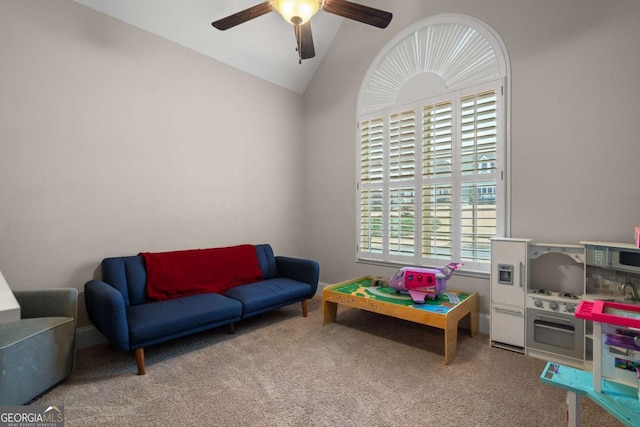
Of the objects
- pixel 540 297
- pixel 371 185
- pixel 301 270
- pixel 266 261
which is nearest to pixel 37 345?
pixel 266 261

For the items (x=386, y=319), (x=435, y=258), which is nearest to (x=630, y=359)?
(x=435, y=258)

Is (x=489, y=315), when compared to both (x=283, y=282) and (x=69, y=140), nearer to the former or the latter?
(x=283, y=282)

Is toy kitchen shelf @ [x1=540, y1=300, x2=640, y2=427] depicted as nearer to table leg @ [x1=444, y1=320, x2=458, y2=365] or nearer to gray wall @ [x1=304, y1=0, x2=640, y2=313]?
table leg @ [x1=444, y1=320, x2=458, y2=365]

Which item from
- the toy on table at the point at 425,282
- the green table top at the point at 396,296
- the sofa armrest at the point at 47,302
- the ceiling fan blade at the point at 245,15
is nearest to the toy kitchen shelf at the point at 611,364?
the green table top at the point at 396,296

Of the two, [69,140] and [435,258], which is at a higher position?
[69,140]

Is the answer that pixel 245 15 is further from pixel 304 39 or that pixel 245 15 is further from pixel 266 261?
pixel 266 261

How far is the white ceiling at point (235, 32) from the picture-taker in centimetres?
282

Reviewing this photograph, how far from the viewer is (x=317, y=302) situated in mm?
3855

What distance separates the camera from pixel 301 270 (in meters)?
3.43

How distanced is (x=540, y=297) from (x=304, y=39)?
2.74 m

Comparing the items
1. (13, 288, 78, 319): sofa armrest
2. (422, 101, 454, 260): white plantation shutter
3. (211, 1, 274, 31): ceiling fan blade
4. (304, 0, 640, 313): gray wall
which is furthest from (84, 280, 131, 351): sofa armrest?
(304, 0, 640, 313): gray wall

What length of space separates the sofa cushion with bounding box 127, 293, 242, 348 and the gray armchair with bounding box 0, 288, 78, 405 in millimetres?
390

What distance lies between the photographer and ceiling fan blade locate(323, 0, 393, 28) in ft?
6.90

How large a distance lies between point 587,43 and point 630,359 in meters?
2.34
